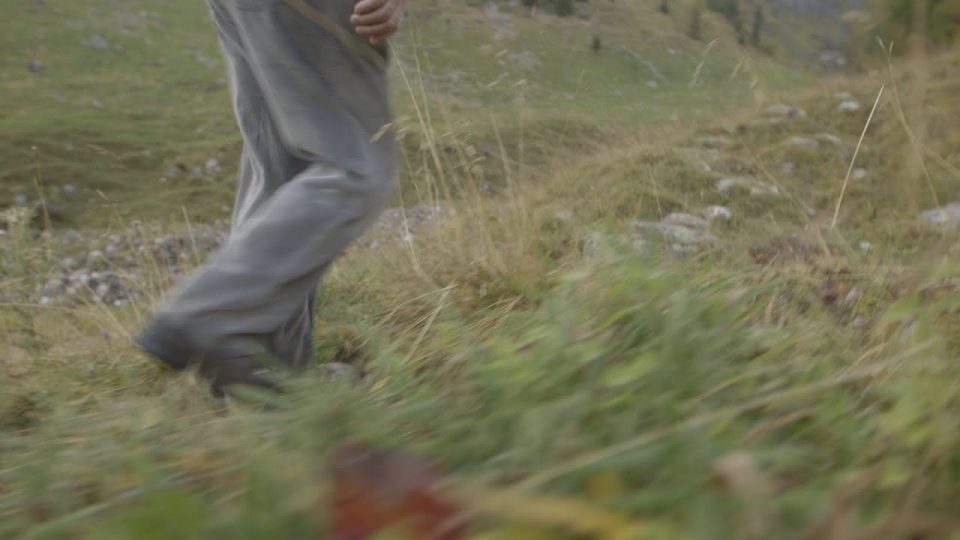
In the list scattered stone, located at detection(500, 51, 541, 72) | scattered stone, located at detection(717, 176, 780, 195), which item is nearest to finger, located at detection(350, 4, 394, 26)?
scattered stone, located at detection(500, 51, 541, 72)

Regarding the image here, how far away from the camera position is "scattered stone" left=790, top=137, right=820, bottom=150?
6899 millimetres

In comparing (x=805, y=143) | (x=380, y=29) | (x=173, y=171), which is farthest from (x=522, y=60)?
(x=173, y=171)

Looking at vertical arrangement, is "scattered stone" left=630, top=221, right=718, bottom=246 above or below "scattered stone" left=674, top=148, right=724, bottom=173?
above

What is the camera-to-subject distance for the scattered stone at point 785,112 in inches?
305

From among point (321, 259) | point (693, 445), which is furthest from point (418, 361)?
point (693, 445)

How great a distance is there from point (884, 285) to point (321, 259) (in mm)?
1243

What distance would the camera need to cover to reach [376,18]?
2010 millimetres

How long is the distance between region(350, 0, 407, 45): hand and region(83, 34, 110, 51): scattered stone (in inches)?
751

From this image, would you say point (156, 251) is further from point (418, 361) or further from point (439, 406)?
point (439, 406)

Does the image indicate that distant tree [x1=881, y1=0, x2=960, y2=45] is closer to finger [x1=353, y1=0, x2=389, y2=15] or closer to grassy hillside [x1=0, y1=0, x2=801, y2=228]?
finger [x1=353, y1=0, x2=389, y2=15]

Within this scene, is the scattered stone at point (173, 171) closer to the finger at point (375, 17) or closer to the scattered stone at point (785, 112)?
the scattered stone at point (785, 112)

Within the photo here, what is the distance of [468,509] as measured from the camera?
0.87 m

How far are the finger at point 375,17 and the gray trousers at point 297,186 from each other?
58mm

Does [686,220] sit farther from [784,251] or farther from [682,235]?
[784,251]
